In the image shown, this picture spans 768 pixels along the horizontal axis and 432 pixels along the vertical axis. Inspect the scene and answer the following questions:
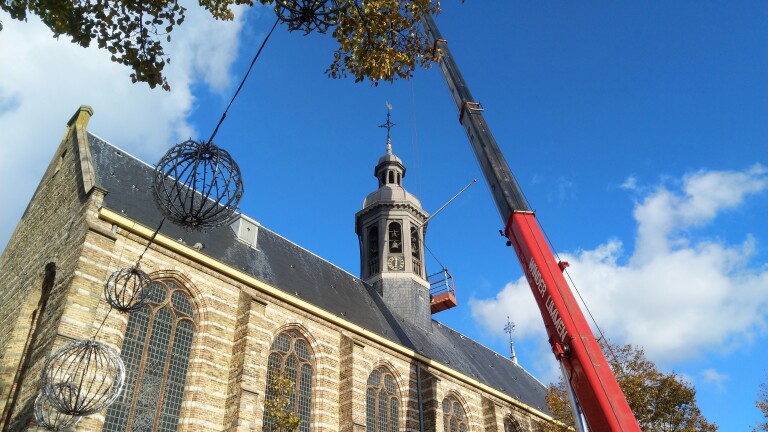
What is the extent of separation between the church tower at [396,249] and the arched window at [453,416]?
4160 mm

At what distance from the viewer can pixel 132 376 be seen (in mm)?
13180

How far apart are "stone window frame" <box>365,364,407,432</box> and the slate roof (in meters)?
1.28

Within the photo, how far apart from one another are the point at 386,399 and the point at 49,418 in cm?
1078

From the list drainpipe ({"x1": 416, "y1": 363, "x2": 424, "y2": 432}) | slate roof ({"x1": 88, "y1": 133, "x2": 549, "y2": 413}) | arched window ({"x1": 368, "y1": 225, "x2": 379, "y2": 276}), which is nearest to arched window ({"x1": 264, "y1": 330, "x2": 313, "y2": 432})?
slate roof ({"x1": 88, "y1": 133, "x2": 549, "y2": 413})

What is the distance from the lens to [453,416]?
68.6 feet

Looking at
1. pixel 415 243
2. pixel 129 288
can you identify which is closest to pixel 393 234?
pixel 415 243

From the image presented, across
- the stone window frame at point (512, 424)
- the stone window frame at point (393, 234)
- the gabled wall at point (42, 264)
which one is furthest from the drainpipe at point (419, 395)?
the gabled wall at point (42, 264)

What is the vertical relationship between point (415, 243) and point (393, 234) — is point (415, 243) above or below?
below

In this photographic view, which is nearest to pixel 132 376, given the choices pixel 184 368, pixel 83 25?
pixel 184 368

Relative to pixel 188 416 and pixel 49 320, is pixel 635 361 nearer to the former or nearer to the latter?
pixel 188 416

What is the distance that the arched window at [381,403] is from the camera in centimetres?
1828

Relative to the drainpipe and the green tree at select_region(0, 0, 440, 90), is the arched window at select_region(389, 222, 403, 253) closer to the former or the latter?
the drainpipe

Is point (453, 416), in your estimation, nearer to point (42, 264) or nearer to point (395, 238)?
point (395, 238)

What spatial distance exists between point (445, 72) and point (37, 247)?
1194cm
